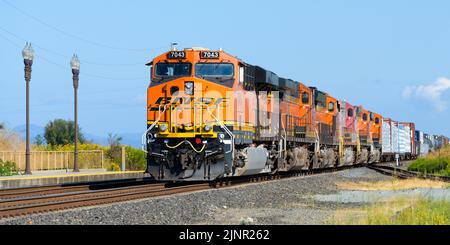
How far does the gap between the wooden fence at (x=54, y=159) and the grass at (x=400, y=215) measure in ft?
69.7

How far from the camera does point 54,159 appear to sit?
34094 mm

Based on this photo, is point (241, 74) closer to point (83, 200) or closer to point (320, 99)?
point (83, 200)

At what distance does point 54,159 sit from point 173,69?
50.9ft

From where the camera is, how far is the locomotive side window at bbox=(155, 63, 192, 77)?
20.5m

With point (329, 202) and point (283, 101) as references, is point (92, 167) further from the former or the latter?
point (329, 202)

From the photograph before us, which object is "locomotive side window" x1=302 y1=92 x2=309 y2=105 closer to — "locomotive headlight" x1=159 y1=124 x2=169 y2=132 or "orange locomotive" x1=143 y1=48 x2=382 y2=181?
"orange locomotive" x1=143 y1=48 x2=382 y2=181

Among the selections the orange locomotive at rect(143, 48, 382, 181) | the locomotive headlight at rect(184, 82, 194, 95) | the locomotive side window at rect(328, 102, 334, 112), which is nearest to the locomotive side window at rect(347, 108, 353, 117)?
the locomotive side window at rect(328, 102, 334, 112)

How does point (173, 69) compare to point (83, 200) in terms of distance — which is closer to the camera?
point (83, 200)

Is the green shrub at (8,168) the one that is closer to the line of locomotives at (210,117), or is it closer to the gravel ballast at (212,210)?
the line of locomotives at (210,117)

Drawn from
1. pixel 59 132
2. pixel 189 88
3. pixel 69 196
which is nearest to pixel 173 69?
pixel 189 88

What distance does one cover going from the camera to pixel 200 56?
20609 millimetres

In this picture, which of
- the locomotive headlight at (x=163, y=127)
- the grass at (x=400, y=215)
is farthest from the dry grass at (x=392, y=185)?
the grass at (x=400, y=215)
